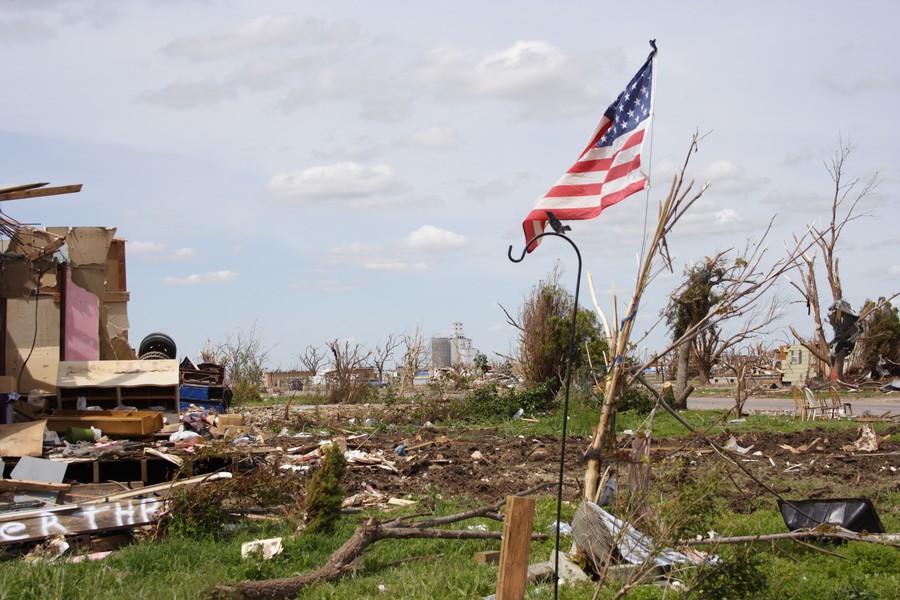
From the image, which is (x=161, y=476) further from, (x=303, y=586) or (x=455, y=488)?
(x=303, y=586)

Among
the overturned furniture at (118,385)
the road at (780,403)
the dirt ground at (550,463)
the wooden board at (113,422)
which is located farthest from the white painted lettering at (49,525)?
the road at (780,403)

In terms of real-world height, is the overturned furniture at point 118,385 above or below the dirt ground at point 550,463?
above

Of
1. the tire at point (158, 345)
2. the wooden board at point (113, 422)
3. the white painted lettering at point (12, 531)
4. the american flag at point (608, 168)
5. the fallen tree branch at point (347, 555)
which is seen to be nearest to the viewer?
the fallen tree branch at point (347, 555)

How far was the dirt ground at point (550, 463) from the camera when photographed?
11.0 metres

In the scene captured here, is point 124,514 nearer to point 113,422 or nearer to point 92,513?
point 92,513

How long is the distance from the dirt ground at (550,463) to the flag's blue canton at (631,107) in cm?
361

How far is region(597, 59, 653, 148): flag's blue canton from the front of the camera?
23.8 feet

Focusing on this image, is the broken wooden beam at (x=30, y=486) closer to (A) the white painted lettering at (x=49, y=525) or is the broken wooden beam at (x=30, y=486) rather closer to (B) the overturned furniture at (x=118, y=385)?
(A) the white painted lettering at (x=49, y=525)

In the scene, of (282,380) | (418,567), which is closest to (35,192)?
(418,567)

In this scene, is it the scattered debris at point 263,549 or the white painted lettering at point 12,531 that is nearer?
the scattered debris at point 263,549

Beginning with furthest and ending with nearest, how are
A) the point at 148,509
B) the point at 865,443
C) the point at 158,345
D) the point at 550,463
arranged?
the point at 158,345
the point at 865,443
the point at 550,463
the point at 148,509

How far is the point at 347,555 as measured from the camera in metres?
7.12

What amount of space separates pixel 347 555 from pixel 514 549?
2501mm

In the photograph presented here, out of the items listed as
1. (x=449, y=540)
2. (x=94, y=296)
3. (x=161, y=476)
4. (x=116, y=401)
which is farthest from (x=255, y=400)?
(x=449, y=540)
